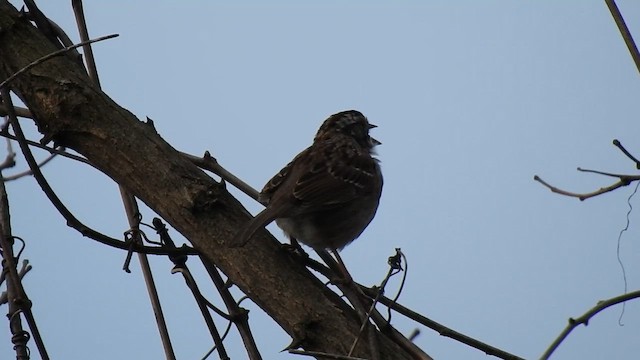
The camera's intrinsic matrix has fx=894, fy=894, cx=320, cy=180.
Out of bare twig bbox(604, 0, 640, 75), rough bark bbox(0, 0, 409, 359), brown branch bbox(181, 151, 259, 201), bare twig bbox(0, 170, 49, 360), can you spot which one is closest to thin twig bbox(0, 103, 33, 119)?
rough bark bbox(0, 0, 409, 359)

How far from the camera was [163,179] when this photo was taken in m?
3.00

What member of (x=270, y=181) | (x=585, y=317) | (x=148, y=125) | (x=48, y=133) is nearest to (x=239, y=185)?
(x=148, y=125)

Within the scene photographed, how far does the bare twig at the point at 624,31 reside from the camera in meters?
2.36

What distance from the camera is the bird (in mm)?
4523

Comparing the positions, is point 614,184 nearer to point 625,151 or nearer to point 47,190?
point 625,151

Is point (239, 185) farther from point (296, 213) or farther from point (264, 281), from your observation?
point (296, 213)

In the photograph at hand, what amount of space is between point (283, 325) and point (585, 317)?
→ 38.5 inches

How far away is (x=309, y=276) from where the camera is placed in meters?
2.96

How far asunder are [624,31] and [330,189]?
2.58 m

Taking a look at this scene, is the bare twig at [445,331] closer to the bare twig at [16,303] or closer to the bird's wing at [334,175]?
the bare twig at [16,303]

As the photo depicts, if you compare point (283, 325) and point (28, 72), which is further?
point (28, 72)

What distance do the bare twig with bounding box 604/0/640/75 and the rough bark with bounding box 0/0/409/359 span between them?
117 cm

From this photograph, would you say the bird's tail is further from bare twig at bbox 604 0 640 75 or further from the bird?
bare twig at bbox 604 0 640 75

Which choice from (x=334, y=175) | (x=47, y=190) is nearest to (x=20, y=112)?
(x=47, y=190)
